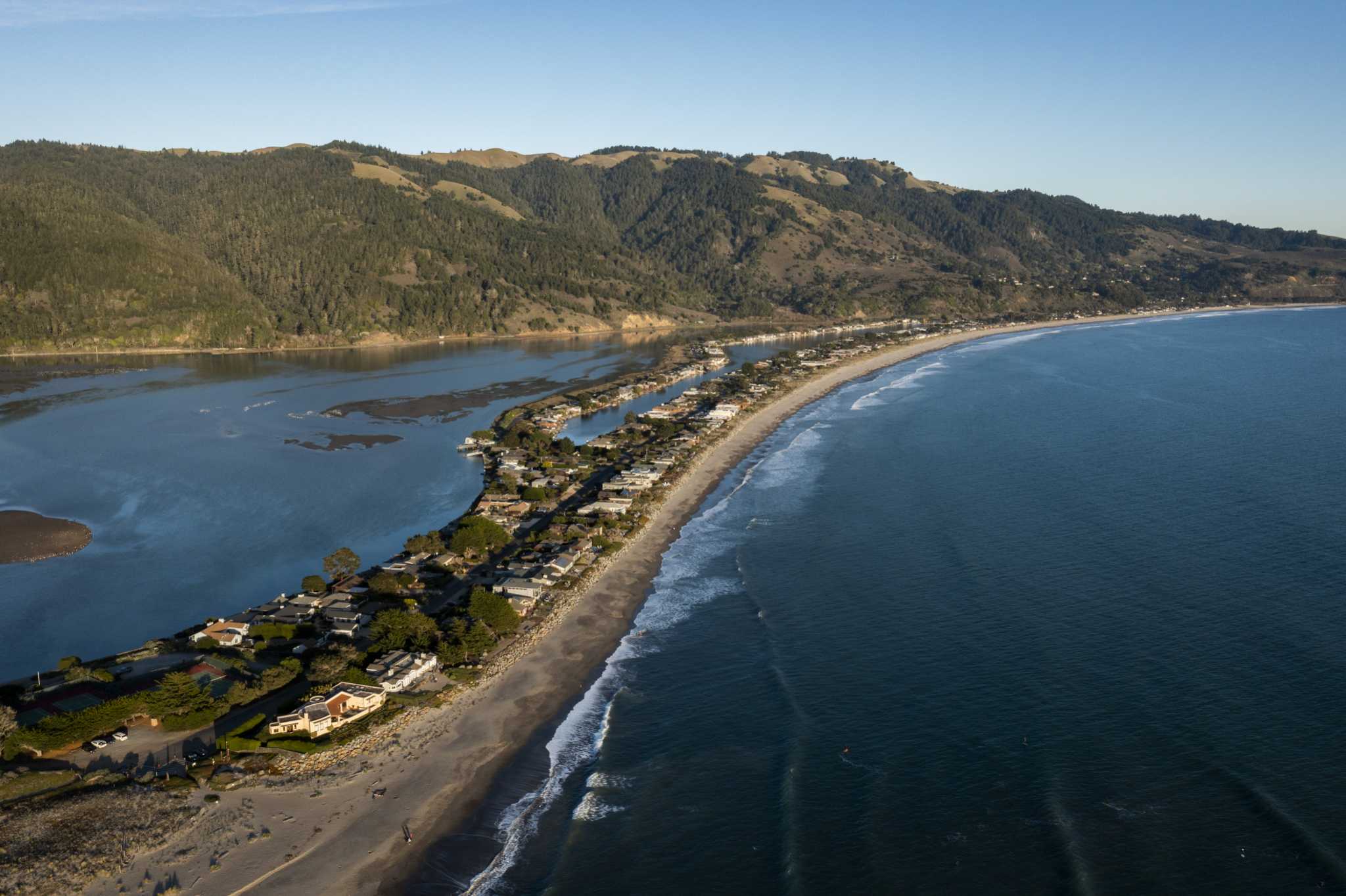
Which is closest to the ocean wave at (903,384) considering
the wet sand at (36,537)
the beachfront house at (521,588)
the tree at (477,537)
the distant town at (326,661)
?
the distant town at (326,661)

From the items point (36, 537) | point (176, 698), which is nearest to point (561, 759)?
point (176, 698)

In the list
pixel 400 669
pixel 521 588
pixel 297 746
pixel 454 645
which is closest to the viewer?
pixel 297 746

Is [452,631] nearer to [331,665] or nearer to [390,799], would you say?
[331,665]

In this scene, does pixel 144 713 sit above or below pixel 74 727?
below

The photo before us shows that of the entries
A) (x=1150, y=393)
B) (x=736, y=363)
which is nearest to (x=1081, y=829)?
(x=1150, y=393)

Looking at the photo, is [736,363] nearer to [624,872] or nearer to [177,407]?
[177,407]

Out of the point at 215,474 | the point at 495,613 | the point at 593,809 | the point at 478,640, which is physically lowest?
the point at 593,809
